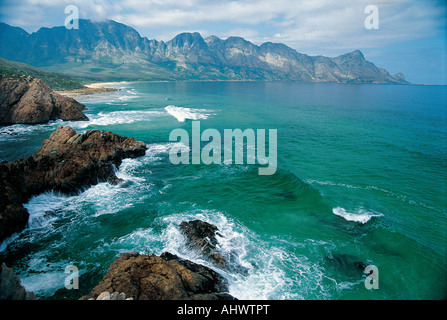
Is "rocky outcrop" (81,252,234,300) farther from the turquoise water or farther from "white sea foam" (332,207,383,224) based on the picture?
"white sea foam" (332,207,383,224)

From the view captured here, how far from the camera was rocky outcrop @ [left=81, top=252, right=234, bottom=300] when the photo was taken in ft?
34.4

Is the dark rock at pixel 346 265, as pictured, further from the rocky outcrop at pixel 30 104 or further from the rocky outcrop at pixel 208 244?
the rocky outcrop at pixel 30 104

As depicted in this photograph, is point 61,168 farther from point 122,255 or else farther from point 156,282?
point 156,282

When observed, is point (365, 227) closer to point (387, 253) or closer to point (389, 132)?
point (387, 253)

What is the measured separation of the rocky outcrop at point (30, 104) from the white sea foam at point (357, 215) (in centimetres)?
5774

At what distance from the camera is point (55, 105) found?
5628 cm

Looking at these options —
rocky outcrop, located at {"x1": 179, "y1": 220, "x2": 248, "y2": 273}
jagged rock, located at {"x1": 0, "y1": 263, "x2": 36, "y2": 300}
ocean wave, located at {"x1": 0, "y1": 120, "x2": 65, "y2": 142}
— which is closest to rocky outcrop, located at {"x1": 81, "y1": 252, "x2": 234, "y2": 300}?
rocky outcrop, located at {"x1": 179, "y1": 220, "x2": 248, "y2": 273}

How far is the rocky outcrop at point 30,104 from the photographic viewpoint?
50.0 meters

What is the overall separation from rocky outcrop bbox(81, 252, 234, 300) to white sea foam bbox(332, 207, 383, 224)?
43.0 ft

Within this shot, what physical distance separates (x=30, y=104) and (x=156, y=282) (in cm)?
5931
